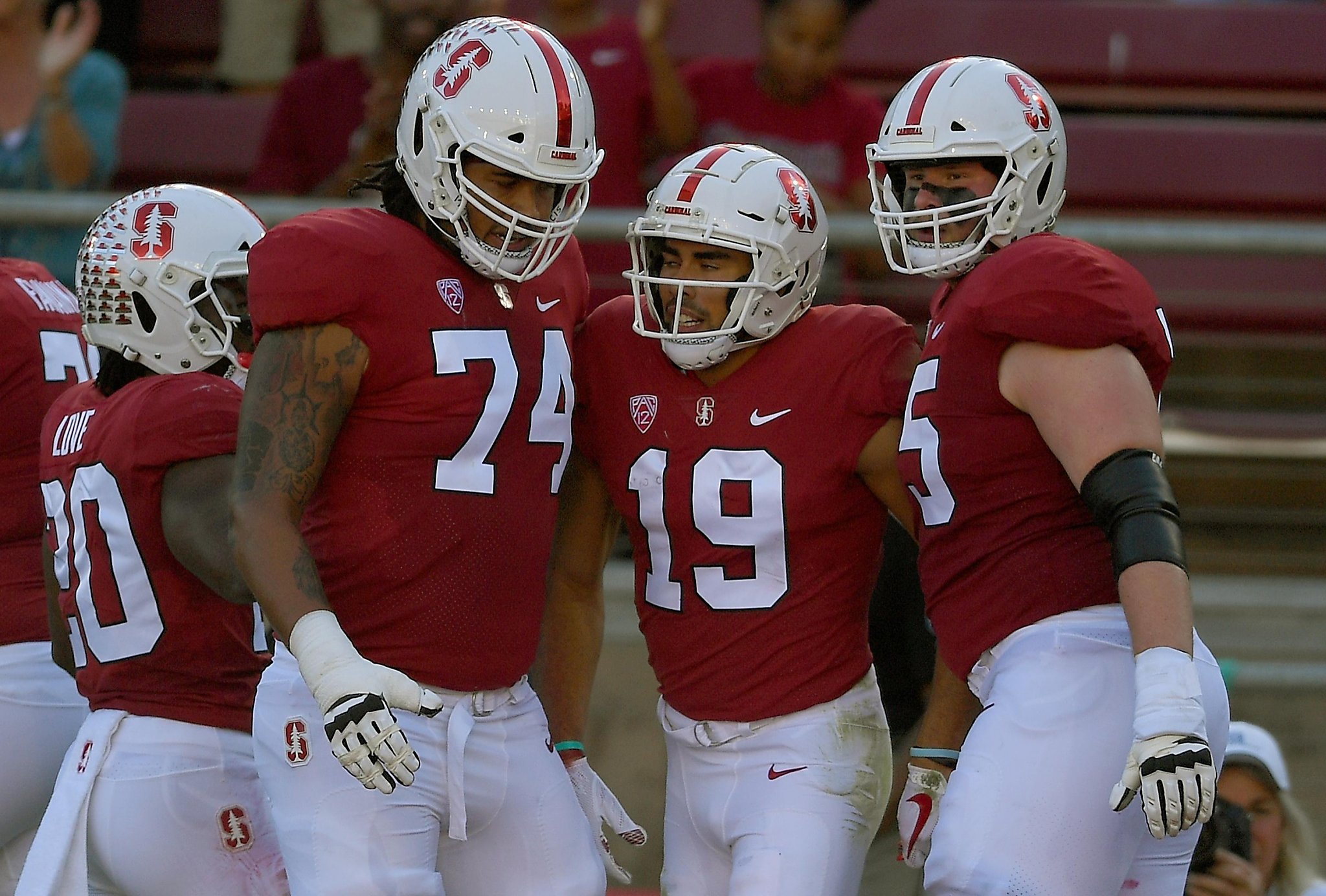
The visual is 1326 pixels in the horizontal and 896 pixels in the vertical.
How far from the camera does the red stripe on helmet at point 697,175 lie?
306 centimetres

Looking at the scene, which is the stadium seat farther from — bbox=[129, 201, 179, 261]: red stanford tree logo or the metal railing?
bbox=[129, 201, 179, 261]: red stanford tree logo

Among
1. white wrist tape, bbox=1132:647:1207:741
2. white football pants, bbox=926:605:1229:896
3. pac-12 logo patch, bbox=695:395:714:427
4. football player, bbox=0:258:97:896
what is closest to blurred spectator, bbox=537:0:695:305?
football player, bbox=0:258:97:896

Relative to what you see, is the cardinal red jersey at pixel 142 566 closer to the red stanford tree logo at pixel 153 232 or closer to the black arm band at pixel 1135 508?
the red stanford tree logo at pixel 153 232

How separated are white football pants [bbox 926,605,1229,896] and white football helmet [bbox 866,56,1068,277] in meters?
0.67

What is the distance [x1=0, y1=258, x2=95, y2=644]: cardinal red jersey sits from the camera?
3432mm

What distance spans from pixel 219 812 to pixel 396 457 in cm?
73

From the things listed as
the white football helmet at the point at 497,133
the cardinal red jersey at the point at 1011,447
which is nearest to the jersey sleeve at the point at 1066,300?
the cardinal red jersey at the point at 1011,447

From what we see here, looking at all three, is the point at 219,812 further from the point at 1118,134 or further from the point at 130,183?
the point at 1118,134

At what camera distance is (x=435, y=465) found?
2783 mm

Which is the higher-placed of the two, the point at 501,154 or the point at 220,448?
the point at 501,154

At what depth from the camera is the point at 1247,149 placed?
6895 millimetres

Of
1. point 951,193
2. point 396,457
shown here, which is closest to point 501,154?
point 396,457

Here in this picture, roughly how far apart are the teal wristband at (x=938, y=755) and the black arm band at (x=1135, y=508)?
60 centimetres

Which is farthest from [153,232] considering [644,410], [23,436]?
[644,410]
